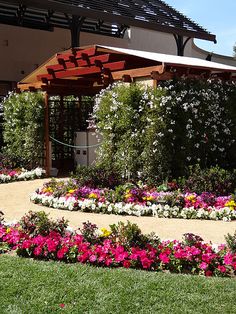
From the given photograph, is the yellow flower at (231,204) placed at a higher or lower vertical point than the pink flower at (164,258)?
lower

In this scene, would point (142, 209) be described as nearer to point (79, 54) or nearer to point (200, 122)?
point (200, 122)

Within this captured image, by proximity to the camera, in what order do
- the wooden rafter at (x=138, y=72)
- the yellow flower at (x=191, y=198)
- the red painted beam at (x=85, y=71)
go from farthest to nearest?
the red painted beam at (x=85, y=71) → the wooden rafter at (x=138, y=72) → the yellow flower at (x=191, y=198)

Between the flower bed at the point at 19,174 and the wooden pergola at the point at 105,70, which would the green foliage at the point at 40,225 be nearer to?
the wooden pergola at the point at 105,70

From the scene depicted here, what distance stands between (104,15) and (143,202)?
1000 centimetres

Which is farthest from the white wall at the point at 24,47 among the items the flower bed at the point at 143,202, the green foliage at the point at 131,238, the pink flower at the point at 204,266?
the pink flower at the point at 204,266

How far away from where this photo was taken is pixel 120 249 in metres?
5.27

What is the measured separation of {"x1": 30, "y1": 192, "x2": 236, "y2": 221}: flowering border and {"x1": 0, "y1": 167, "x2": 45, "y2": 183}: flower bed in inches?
142

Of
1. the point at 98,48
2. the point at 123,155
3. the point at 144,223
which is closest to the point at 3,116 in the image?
the point at 98,48

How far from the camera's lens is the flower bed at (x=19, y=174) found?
12.2m

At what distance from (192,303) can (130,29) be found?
65.7ft

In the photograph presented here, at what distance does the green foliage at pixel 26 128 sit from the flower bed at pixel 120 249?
7.70 meters

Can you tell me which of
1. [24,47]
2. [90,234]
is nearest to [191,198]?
[90,234]

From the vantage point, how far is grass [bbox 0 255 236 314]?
404 centimetres

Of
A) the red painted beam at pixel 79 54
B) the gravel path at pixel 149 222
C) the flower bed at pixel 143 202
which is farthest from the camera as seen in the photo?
the red painted beam at pixel 79 54
